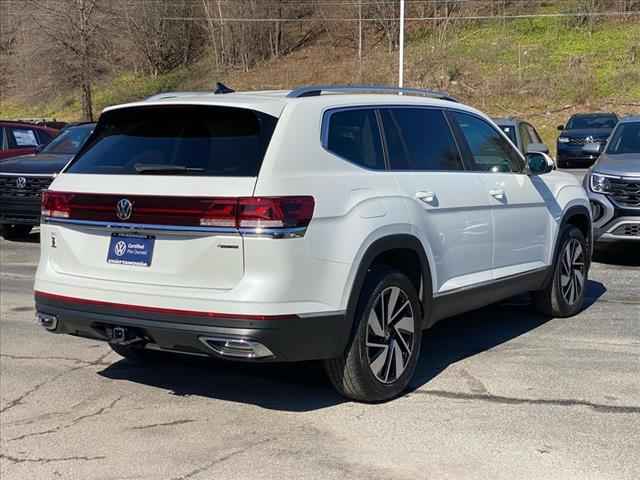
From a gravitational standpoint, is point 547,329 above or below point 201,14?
below

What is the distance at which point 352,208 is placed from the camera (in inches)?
186

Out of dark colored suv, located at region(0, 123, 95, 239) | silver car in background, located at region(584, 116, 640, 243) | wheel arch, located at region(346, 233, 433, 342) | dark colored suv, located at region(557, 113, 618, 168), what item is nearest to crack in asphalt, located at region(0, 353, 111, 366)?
wheel arch, located at region(346, 233, 433, 342)

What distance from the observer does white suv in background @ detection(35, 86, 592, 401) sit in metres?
4.39

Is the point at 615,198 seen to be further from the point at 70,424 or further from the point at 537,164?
the point at 70,424

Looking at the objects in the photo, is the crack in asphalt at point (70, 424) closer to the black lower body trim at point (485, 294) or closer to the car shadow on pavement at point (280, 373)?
the car shadow on pavement at point (280, 373)

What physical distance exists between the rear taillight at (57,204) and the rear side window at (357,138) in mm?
1586

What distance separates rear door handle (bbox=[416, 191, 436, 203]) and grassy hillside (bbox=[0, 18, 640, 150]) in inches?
1048

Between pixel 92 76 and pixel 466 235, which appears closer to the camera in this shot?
pixel 466 235

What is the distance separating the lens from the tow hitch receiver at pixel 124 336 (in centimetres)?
470

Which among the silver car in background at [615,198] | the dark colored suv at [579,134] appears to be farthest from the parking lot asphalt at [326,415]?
the dark colored suv at [579,134]

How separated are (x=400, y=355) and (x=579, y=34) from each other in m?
38.6

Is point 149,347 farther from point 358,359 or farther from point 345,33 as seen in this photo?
point 345,33

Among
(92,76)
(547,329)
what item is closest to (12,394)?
(547,329)

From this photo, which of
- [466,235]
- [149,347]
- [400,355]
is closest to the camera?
[149,347]
